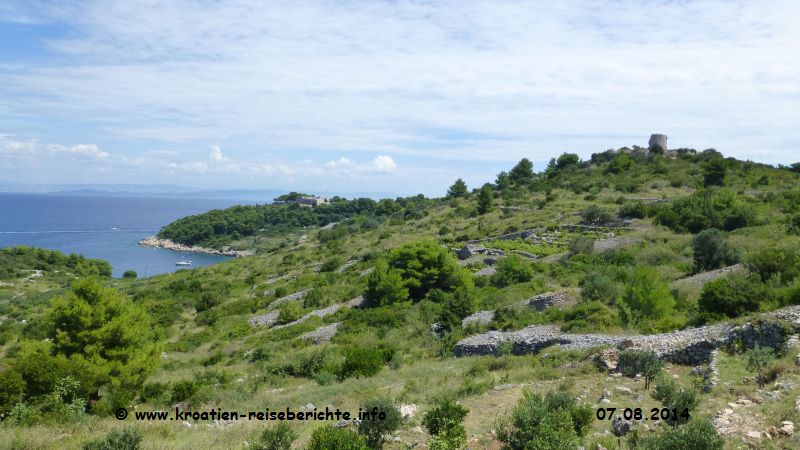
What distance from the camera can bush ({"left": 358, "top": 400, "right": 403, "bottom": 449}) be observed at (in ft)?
27.2

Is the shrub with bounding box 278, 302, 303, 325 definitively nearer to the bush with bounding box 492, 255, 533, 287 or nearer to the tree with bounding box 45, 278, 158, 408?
the bush with bounding box 492, 255, 533, 287

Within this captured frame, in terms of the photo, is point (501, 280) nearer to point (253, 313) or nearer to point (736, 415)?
point (253, 313)

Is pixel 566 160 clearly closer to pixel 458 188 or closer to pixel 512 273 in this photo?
pixel 458 188

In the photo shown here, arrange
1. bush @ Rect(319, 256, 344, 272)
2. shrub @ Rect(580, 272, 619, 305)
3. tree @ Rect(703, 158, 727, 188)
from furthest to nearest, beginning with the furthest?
tree @ Rect(703, 158, 727, 188) → bush @ Rect(319, 256, 344, 272) → shrub @ Rect(580, 272, 619, 305)

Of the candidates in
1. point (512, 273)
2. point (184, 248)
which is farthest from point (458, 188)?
point (184, 248)

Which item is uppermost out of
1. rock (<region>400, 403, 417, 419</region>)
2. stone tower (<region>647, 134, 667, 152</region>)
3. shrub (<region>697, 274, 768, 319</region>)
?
stone tower (<region>647, 134, 667, 152</region>)

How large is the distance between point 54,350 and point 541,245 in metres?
27.6

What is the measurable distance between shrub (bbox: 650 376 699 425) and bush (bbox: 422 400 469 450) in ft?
10.9

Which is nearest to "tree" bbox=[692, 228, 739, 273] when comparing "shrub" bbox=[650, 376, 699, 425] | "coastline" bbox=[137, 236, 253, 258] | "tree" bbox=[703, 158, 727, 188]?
"shrub" bbox=[650, 376, 699, 425]

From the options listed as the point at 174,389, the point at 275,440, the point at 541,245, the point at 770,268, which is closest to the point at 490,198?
the point at 541,245

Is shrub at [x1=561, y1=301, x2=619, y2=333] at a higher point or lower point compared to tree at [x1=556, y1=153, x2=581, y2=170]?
lower

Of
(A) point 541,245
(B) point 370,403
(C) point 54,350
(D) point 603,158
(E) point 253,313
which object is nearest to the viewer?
(B) point 370,403

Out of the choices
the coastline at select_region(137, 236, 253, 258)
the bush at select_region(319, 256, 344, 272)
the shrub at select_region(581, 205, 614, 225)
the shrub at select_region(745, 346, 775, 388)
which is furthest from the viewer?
the coastline at select_region(137, 236, 253, 258)

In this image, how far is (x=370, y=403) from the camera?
871cm
